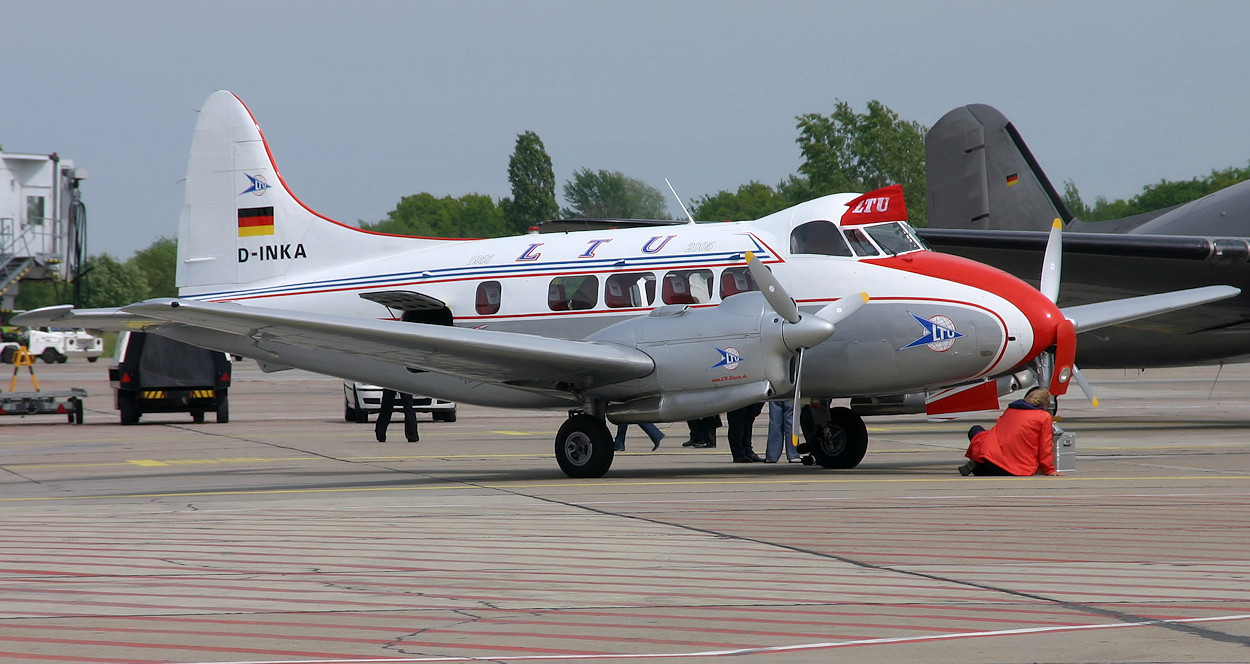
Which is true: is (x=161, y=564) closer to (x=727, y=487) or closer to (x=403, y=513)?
(x=403, y=513)

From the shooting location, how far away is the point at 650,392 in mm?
13117

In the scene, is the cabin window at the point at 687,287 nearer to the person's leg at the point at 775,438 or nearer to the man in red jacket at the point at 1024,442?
the person's leg at the point at 775,438

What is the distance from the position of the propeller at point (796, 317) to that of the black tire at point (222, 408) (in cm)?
1611

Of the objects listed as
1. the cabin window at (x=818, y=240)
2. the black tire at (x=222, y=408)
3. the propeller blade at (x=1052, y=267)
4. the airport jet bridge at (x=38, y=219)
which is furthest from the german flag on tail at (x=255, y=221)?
the airport jet bridge at (x=38, y=219)

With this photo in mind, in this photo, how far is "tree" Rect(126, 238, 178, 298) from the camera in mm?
94125

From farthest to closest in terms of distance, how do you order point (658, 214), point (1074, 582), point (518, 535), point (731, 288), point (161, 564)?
point (658, 214)
point (731, 288)
point (518, 535)
point (161, 564)
point (1074, 582)

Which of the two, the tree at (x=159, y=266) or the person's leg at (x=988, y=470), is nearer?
the person's leg at (x=988, y=470)

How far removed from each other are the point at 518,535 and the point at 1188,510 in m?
5.33

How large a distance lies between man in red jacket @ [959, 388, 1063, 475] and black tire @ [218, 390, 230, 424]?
17237mm

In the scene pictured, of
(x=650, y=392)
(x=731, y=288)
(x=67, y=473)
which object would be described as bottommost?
(x=67, y=473)

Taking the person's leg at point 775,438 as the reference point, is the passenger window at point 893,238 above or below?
above

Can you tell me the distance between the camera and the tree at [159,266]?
94125mm

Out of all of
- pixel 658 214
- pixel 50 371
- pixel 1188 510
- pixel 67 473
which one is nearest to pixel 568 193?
pixel 658 214

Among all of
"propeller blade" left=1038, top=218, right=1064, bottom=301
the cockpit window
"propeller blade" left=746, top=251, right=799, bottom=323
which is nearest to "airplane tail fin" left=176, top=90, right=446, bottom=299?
"propeller blade" left=746, top=251, right=799, bottom=323
